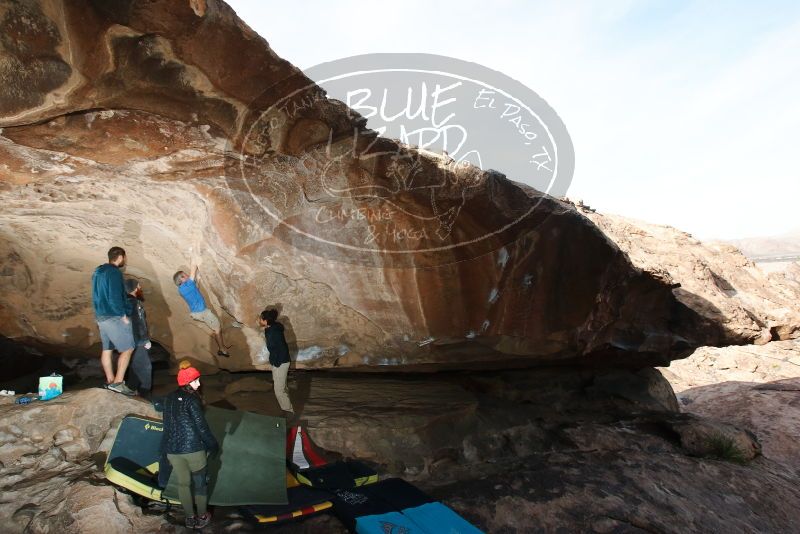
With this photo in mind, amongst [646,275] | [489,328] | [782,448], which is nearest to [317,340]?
[489,328]

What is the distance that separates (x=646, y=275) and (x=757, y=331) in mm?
Result: 2171

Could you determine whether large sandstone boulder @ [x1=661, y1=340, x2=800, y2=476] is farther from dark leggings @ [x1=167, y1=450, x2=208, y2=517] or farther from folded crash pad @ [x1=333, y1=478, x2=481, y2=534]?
dark leggings @ [x1=167, y1=450, x2=208, y2=517]

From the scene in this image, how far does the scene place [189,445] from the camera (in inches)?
114

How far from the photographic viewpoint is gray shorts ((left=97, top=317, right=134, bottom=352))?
4.08m

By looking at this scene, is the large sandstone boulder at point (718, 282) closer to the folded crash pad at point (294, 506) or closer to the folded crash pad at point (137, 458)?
the folded crash pad at point (294, 506)

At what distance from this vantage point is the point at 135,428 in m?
3.42

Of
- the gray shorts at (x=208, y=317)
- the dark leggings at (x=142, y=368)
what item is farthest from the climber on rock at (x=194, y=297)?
the dark leggings at (x=142, y=368)

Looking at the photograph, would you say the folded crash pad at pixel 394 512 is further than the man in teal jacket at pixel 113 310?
No

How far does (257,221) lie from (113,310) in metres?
1.55

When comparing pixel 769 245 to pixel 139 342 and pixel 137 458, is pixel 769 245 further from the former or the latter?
pixel 137 458

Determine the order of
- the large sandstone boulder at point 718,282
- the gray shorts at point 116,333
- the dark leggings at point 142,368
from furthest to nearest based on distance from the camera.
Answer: the large sandstone boulder at point 718,282 < the dark leggings at point 142,368 < the gray shorts at point 116,333

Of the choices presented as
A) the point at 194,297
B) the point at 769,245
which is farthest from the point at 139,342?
the point at 769,245

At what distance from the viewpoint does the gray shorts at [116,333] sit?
4.08 meters

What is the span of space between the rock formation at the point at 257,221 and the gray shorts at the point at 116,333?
119 cm
